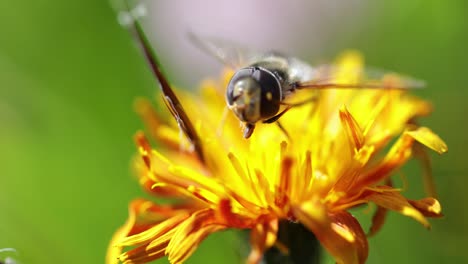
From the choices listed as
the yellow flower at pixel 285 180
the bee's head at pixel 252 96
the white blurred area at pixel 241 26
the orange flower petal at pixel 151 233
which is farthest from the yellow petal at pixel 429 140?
the white blurred area at pixel 241 26

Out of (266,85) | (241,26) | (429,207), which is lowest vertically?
(429,207)

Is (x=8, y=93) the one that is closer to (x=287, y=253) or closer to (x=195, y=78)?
(x=195, y=78)

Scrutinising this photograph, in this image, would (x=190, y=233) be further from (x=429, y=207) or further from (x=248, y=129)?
(x=429, y=207)

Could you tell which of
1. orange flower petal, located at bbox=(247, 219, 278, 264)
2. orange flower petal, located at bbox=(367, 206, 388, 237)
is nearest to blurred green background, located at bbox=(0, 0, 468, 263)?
orange flower petal, located at bbox=(367, 206, 388, 237)

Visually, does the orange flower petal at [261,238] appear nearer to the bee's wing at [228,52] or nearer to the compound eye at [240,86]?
the compound eye at [240,86]

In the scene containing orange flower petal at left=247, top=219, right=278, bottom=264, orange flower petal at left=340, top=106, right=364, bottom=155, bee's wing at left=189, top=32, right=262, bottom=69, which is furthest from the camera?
bee's wing at left=189, top=32, right=262, bottom=69

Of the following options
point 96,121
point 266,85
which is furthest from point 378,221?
point 96,121

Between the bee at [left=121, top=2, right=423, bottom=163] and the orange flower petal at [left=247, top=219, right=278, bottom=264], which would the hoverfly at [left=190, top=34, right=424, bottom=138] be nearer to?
the bee at [left=121, top=2, right=423, bottom=163]
